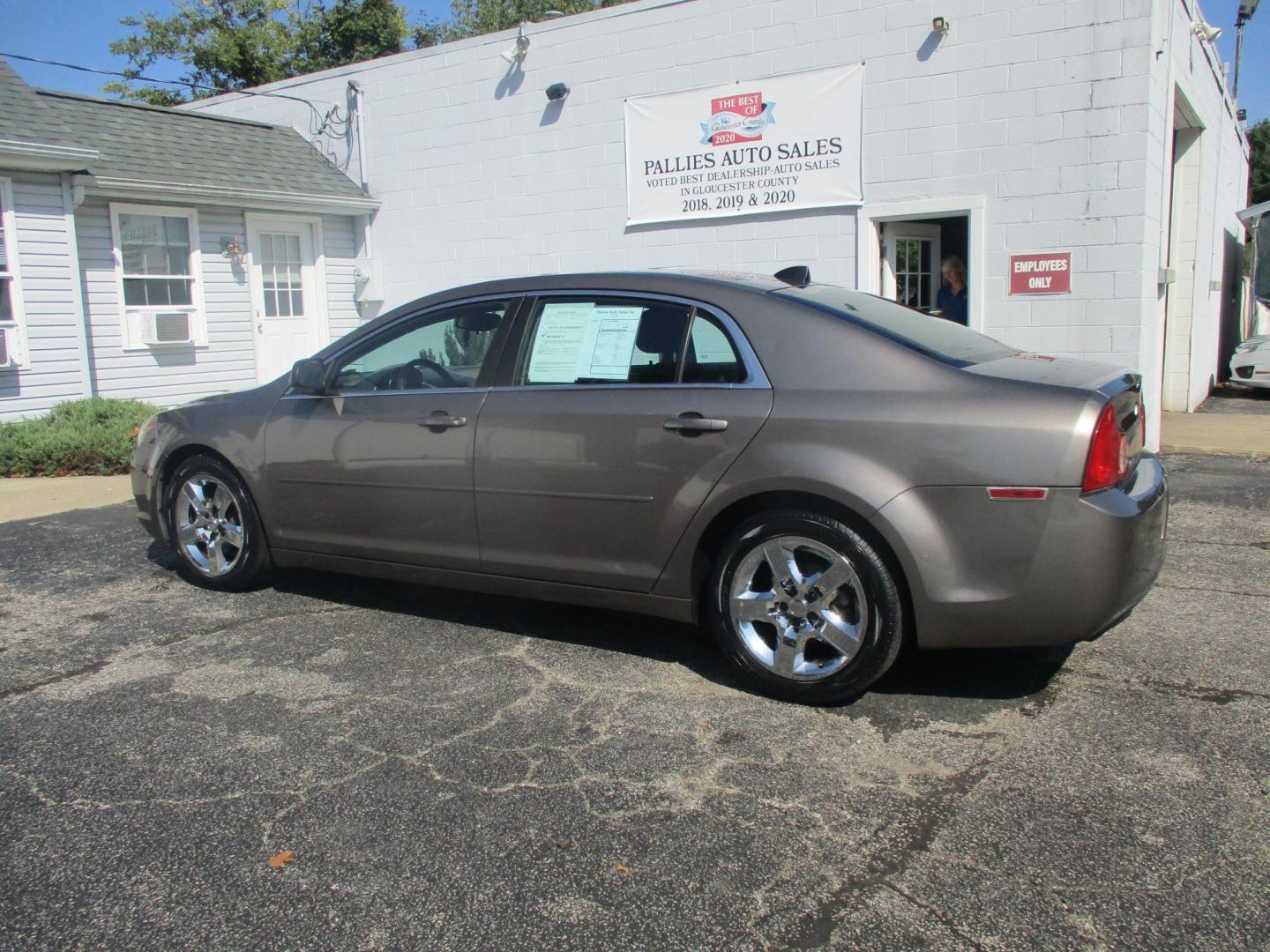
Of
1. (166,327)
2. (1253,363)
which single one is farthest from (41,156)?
(1253,363)

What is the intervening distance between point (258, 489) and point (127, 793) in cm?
218

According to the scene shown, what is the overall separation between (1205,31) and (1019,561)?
35.0 feet

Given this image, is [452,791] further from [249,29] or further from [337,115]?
[249,29]

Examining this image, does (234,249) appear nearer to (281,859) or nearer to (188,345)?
(188,345)

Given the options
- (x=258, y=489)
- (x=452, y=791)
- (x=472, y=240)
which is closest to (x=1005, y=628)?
(x=452, y=791)

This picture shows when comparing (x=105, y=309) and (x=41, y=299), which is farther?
(x=105, y=309)

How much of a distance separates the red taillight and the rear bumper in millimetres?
43

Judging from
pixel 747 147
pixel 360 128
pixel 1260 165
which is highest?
pixel 1260 165

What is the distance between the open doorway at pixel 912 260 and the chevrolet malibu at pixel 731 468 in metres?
6.50

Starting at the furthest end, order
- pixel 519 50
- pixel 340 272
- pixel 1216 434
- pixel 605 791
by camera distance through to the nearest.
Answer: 1. pixel 340 272
2. pixel 519 50
3. pixel 1216 434
4. pixel 605 791

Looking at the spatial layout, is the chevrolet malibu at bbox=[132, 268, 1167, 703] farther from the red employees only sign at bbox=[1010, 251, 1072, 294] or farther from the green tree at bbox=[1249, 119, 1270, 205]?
the green tree at bbox=[1249, 119, 1270, 205]

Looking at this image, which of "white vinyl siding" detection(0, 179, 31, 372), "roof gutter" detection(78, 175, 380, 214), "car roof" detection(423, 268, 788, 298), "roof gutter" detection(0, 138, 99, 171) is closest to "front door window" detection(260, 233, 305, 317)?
"roof gutter" detection(78, 175, 380, 214)

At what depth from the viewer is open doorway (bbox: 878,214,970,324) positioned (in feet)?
35.6

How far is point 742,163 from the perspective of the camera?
11.3 metres
